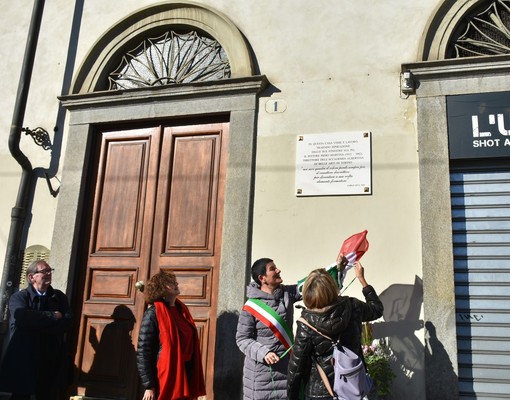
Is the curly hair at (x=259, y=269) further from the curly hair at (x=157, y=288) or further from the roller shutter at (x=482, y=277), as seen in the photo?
the roller shutter at (x=482, y=277)

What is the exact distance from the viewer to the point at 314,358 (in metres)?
3.75

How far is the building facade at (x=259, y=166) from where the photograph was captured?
17.9ft

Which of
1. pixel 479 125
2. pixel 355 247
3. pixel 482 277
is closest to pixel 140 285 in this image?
pixel 355 247

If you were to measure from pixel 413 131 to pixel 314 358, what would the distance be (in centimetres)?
293

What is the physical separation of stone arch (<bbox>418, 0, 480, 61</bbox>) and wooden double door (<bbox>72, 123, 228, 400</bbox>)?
7.63ft

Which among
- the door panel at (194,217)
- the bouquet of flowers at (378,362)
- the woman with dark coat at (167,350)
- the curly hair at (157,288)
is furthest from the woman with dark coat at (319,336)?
the door panel at (194,217)

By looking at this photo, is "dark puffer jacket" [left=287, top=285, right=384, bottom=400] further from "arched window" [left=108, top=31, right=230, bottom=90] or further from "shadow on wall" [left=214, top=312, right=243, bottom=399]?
"arched window" [left=108, top=31, right=230, bottom=90]

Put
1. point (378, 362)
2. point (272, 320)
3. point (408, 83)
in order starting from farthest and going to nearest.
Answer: point (408, 83), point (378, 362), point (272, 320)

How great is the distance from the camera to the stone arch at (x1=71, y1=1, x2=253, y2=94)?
22.6 ft

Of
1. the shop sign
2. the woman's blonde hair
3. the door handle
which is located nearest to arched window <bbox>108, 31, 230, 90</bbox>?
the door handle

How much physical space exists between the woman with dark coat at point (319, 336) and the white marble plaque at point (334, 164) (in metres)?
2.14

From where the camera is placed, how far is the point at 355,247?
518 cm

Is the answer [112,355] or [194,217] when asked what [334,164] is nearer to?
[194,217]

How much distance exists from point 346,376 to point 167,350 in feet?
5.30
